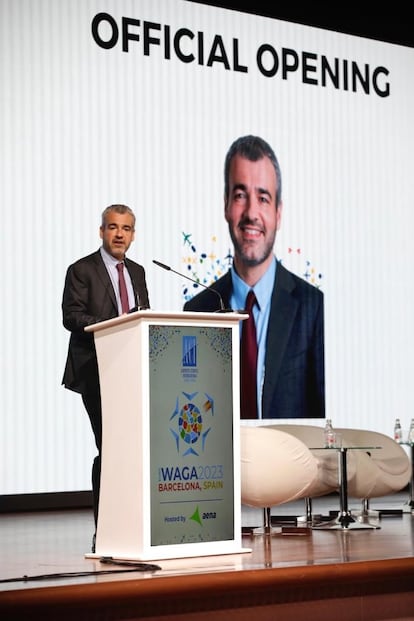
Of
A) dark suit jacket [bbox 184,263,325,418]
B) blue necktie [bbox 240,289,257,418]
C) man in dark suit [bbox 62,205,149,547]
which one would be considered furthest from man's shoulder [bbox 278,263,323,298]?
man in dark suit [bbox 62,205,149,547]

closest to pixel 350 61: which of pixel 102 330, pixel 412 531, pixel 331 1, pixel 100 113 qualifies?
pixel 331 1

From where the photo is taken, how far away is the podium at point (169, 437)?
403 centimetres

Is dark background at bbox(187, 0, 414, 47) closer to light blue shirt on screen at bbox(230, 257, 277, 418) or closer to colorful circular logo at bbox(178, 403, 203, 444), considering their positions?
light blue shirt on screen at bbox(230, 257, 277, 418)

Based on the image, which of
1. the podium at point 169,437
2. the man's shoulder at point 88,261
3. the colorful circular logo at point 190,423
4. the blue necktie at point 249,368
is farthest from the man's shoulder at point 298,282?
the colorful circular logo at point 190,423

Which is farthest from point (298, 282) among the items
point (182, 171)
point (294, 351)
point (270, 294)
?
point (182, 171)

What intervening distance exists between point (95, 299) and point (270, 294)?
7.71 ft

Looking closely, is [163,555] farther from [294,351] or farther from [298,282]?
[298,282]

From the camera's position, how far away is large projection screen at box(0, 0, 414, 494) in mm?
6977

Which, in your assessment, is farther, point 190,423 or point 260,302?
point 260,302

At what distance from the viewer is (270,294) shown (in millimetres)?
7969

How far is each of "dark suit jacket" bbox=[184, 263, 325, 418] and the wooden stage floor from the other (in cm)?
316

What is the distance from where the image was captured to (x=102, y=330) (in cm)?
438

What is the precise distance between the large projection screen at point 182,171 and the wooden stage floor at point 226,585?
7.92 ft

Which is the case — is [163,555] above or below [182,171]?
below
